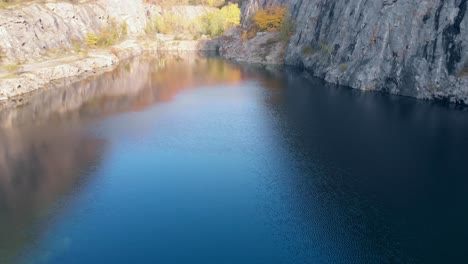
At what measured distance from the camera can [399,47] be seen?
87.1 meters

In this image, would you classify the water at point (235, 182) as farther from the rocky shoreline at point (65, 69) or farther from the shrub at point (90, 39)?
the shrub at point (90, 39)

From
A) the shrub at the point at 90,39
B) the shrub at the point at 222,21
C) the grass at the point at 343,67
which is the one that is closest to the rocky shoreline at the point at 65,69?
the shrub at the point at 90,39

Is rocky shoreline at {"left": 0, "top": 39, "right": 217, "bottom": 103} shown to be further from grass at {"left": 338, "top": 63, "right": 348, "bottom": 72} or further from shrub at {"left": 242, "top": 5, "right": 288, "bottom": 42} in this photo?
grass at {"left": 338, "top": 63, "right": 348, "bottom": 72}

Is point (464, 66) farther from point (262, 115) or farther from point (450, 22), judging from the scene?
point (262, 115)

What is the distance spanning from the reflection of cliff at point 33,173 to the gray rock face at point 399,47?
68393mm

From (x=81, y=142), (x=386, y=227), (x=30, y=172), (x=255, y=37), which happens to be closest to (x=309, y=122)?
(x=386, y=227)

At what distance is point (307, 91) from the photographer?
9444 cm

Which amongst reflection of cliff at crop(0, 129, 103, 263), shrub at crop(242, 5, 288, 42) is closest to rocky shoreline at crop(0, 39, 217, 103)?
reflection of cliff at crop(0, 129, 103, 263)

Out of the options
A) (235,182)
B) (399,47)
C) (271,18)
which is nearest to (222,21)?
(271,18)

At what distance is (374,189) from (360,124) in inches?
988

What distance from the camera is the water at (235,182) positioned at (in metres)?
34.3

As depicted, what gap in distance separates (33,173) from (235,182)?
27453 millimetres

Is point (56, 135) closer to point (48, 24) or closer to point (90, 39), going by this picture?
point (48, 24)

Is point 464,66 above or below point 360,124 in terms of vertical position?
above
